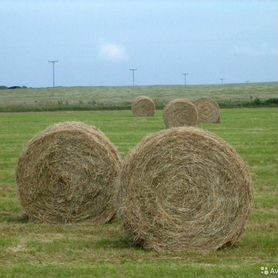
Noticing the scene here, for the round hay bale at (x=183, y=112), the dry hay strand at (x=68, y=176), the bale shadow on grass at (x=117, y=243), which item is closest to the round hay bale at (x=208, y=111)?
the round hay bale at (x=183, y=112)

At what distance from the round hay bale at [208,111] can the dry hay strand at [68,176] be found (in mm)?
25596

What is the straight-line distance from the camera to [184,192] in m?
10.0

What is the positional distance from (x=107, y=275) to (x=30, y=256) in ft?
Result: 4.67

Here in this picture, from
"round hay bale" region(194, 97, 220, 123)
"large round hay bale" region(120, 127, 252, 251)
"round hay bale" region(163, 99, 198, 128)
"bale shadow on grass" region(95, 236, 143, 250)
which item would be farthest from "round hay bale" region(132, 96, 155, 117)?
"large round hay bale" region(120, 127, 252, 251)

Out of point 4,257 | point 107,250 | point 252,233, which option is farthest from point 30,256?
point 252,233

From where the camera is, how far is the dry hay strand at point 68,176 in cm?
1196

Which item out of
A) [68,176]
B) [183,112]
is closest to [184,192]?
[68,176]

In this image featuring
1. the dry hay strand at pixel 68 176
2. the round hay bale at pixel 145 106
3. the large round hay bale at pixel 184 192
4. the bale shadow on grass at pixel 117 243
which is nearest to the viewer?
the large round hay bale at pixel 184 192

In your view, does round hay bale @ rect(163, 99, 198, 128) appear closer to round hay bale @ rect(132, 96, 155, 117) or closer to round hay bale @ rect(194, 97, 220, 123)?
round hay bale @ rect(194, 97, 220, 123)

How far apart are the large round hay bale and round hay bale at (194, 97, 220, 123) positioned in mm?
27480

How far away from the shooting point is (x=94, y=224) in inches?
464

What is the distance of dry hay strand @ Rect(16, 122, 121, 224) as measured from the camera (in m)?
12.0

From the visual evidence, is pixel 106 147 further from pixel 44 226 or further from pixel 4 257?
pixel 4 257

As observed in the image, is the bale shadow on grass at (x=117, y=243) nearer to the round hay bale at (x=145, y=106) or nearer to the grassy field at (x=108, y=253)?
the grassy field at (x=108, y=253)
